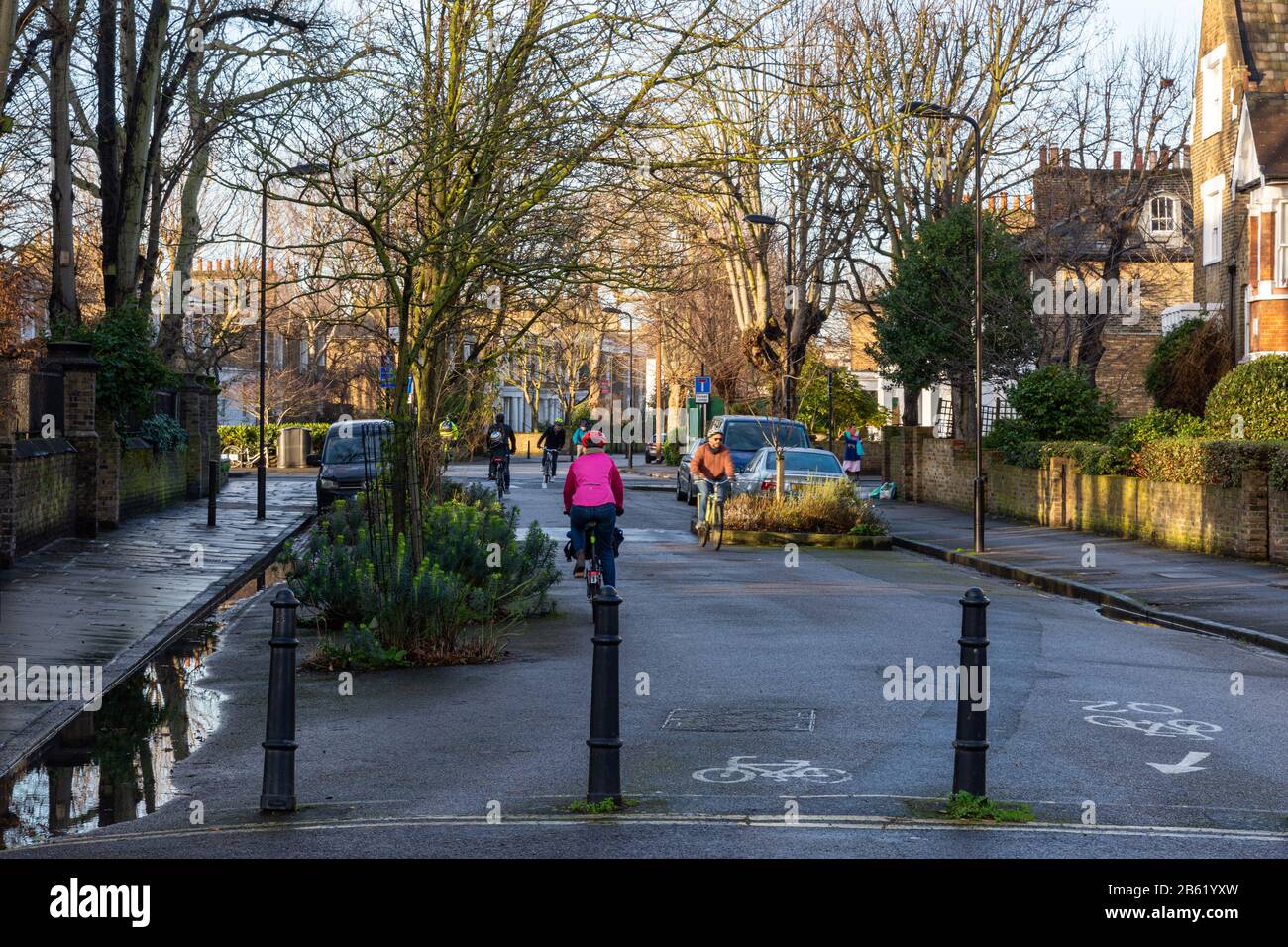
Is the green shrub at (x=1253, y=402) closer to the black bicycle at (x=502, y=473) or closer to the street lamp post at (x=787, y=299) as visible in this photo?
the street lamp post at (x=787, y=299)

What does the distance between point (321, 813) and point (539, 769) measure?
4.53ft

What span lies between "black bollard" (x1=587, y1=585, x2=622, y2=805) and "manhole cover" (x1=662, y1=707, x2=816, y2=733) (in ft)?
7.17

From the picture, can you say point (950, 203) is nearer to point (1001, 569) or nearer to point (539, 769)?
point (1001, 569)

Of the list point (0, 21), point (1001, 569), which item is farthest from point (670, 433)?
point (0, 21)

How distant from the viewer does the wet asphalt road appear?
6.92 metres

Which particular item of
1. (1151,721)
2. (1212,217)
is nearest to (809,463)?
(1212,217)

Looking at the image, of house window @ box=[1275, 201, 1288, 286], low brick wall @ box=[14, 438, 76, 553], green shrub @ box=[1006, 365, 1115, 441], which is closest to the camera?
low brick wall @ box=[14, 438, 76, 553]

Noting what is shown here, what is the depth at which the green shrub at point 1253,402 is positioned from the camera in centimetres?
2511

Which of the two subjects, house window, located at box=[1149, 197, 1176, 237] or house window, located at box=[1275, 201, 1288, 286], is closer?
house window, located at box=[1275, 201, 1288, 286]

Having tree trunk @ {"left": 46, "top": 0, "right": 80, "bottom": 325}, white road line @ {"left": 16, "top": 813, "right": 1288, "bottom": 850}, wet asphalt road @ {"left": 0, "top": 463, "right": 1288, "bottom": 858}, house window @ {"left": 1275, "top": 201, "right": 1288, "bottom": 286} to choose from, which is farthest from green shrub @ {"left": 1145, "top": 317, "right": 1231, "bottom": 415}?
white road line @ {"left": 16, "top": 813, "right": 1288, "bottom": 850}

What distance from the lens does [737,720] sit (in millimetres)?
9953

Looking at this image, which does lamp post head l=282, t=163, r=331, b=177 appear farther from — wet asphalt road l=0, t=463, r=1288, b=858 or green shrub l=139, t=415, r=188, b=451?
green shrub l=139, t=415, r=188, b=451

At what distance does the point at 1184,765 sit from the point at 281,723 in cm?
483

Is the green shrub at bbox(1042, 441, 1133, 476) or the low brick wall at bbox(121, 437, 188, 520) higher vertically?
the green shrub at bbox(1042, 441, 1133, 476)
